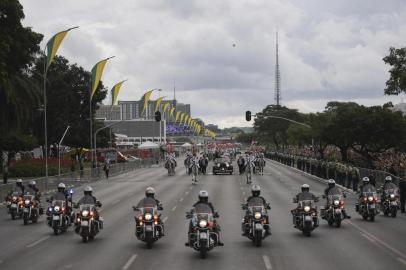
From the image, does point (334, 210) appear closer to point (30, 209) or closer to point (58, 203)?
point (58, 203)

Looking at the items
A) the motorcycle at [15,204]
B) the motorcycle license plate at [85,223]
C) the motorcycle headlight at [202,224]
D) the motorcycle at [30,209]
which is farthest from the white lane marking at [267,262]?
the motorcycle at [15,204]

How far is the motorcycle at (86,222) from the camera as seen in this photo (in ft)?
60.4

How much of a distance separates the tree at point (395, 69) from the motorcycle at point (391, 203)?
1255cm

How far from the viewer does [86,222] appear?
18.4m

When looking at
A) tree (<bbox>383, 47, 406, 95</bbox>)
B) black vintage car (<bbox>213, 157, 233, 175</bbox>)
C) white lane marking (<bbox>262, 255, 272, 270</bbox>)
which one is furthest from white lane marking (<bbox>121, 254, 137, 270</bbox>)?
black vintage car (<bbox>213, 157, 233, 175</bbox>)

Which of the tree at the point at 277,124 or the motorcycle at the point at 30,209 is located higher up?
the tree at the point at 277,124

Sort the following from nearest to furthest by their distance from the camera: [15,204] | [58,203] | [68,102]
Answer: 1. [58,203]
2. [15,204]
3. [68,102]

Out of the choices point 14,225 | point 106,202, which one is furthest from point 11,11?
point 14,225

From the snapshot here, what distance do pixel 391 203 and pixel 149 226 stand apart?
1185 cm

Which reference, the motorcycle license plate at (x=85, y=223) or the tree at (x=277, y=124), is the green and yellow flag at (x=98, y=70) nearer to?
the motorcycle license plate at (x=85, y=223)

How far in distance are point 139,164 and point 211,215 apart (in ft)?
228

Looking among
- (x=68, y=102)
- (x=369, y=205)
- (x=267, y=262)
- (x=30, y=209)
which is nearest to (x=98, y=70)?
(x=30, y=209)

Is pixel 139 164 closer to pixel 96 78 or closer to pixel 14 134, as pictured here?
pixel 14 134

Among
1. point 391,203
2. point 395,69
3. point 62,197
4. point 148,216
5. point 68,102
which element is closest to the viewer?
point 148,216
